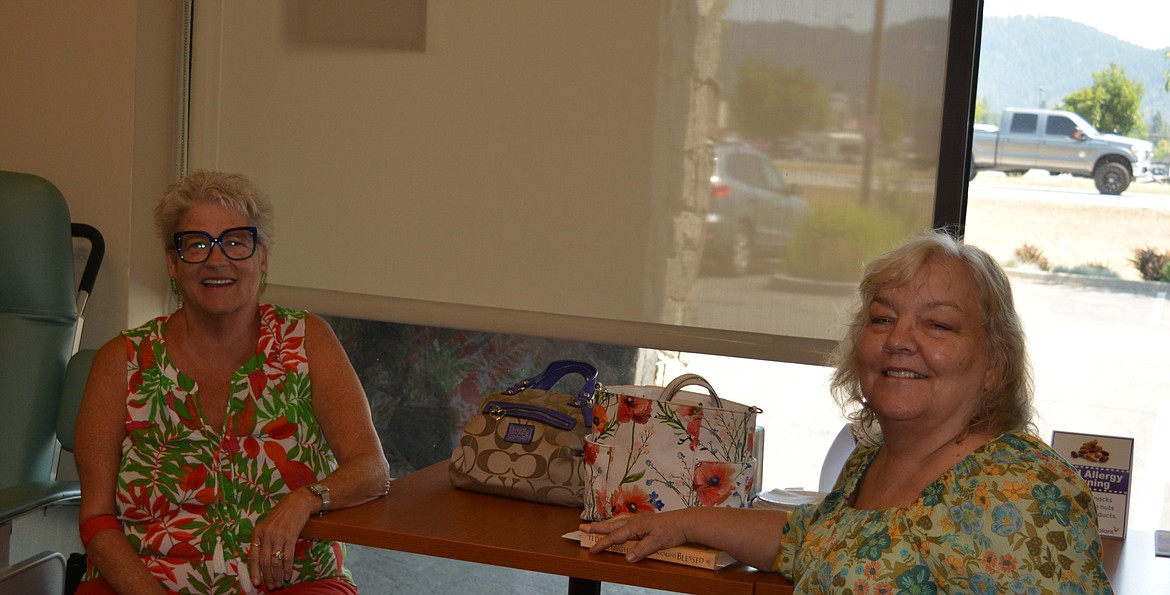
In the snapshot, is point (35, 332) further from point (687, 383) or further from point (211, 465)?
point (687, 383)

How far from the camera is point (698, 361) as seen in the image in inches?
126

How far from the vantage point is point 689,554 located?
1744 mm

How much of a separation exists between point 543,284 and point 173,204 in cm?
114

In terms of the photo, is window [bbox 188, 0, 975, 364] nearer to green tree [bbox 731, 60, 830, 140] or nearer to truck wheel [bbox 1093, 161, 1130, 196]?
green tree [bbox 731, 60, 830, 140]

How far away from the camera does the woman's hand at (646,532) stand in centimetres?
175

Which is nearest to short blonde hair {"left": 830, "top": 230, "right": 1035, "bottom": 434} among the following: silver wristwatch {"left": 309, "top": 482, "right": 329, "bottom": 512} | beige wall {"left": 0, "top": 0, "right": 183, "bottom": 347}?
silver wristwatch {"left": 309, "top": 482, "right": 329, "bottom": 512}

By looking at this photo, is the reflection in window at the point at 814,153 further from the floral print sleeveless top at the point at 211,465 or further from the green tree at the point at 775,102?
the floral print sleeveless top at the point at 211,465

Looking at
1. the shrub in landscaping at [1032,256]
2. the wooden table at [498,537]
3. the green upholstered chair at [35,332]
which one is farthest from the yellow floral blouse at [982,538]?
the green upholstered chair at [35,332]

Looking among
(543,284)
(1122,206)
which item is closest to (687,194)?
(543,284)

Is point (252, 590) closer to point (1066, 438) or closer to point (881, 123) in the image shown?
point (1066, 438)

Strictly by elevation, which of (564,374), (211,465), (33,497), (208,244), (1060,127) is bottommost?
(33,497)

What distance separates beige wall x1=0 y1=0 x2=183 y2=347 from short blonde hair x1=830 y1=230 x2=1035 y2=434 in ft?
7.82

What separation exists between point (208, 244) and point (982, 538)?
5.11 feet

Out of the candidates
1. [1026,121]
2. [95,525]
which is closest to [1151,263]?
[1026,121]
